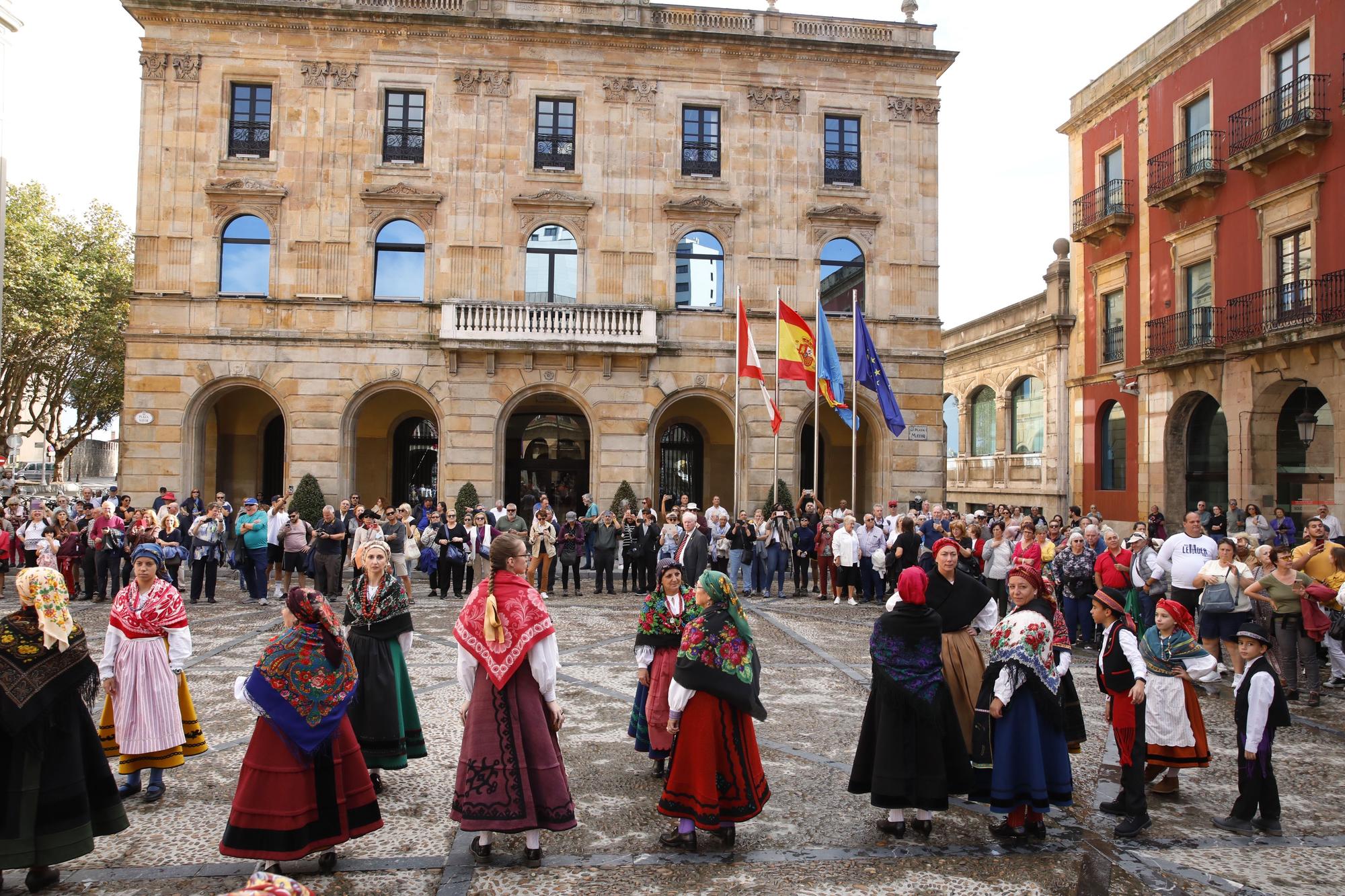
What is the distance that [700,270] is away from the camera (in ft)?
81.0

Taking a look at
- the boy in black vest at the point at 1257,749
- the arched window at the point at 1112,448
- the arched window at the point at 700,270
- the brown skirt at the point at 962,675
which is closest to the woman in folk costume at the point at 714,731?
the brown skirt at the point at 962,675

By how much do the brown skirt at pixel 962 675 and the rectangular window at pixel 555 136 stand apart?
2050 centimetres

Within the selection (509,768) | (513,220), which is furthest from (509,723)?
(513,220)

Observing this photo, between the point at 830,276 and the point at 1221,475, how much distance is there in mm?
11648

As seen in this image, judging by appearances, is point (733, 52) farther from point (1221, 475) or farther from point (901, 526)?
point (1221, 475)

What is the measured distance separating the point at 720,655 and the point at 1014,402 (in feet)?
102

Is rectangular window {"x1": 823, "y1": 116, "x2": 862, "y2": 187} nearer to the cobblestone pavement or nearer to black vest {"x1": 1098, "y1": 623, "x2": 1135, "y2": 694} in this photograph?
the cobblestone pavement

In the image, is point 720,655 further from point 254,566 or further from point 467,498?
point 467,498

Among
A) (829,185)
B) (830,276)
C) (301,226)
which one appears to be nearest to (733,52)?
(829,185)

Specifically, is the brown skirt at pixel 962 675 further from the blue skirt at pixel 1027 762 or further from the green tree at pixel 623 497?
the green tree at pixel 623 497

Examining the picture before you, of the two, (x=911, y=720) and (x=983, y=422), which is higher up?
(x=983, y=422)

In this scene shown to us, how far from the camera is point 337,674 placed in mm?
5297

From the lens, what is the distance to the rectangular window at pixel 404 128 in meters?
24.1

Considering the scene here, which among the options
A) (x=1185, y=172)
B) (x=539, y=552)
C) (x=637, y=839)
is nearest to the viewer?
(x=637, y=839)
